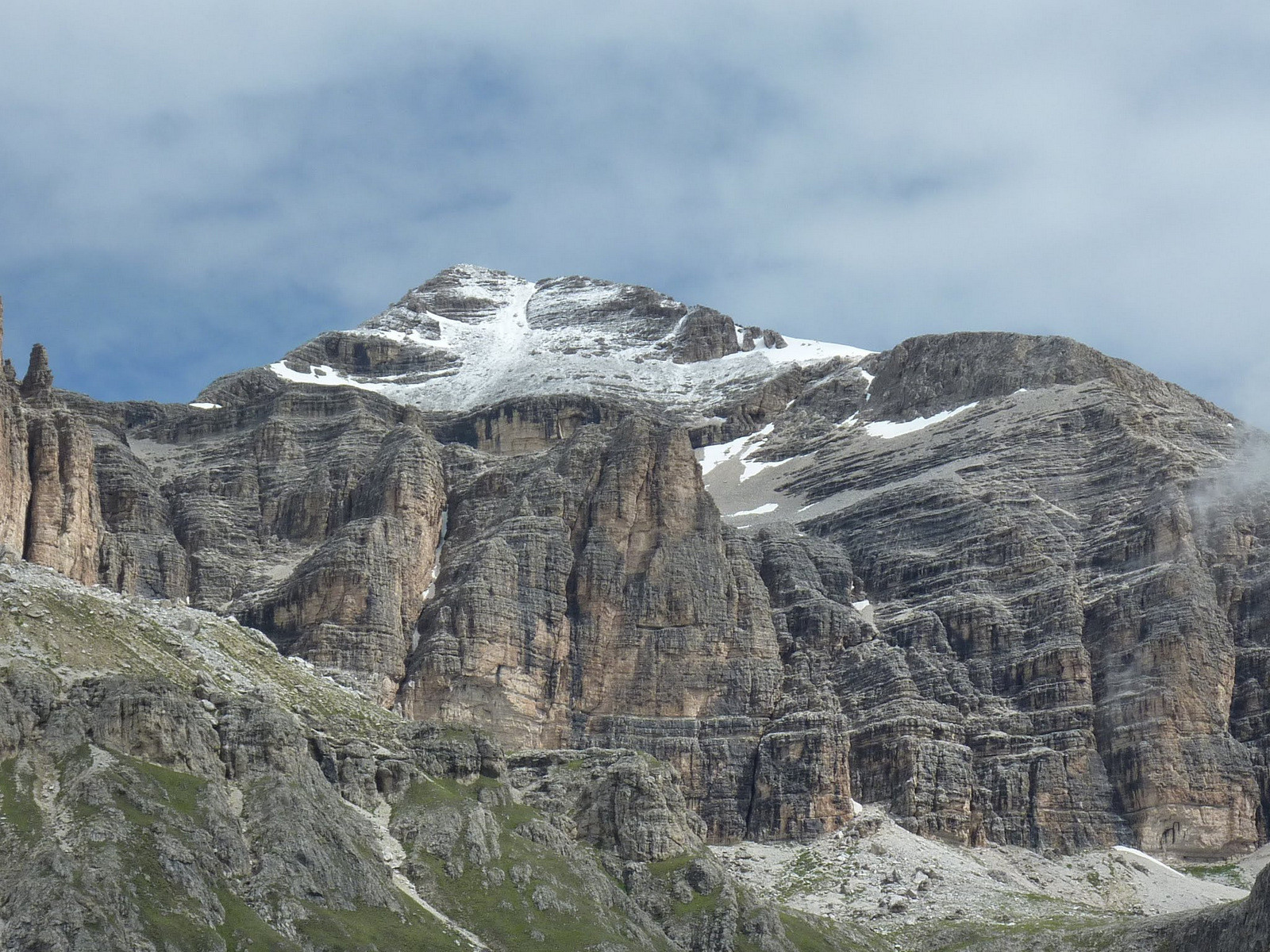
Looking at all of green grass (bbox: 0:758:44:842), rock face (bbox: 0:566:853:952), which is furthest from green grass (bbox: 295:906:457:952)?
green grass (bbox: 0:758:44:842)

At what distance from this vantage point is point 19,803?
155125 mm

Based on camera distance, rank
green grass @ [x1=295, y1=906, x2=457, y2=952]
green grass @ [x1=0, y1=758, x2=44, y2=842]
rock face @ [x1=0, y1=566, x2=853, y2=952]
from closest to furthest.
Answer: rock face @ [x1=0, y1=566, x2=853, y2=952] < green grass @ [x1=0, y1=758, x2=44, y2=842] < green grass @ [x1=295, y1=906, x2=457, y2=952]

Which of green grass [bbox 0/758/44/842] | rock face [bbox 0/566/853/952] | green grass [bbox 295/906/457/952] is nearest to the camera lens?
rock face [bbox 0/566/853/952]

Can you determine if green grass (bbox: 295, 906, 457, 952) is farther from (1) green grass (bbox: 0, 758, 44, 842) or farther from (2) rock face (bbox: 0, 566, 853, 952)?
(1) green grass (bbox: 0, 758, 44, 842)

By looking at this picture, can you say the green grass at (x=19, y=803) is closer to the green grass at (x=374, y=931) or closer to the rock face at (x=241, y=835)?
the rock face at (x=241, y=835)

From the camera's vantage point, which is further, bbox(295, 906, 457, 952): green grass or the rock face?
bbox(295, 906, 457, 952): green grass

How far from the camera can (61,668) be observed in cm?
17638

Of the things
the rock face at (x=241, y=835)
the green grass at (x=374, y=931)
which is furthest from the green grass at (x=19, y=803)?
the green grass at (x=374, y=931)

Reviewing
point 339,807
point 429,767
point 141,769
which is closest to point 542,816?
point 429,767

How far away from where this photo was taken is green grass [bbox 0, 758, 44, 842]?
152 meters

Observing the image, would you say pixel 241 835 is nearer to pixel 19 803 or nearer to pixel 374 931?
pixel 374 931

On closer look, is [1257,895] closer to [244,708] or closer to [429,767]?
[429,767]

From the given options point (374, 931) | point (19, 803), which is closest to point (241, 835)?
point (374, 931)

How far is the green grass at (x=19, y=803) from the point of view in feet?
497
